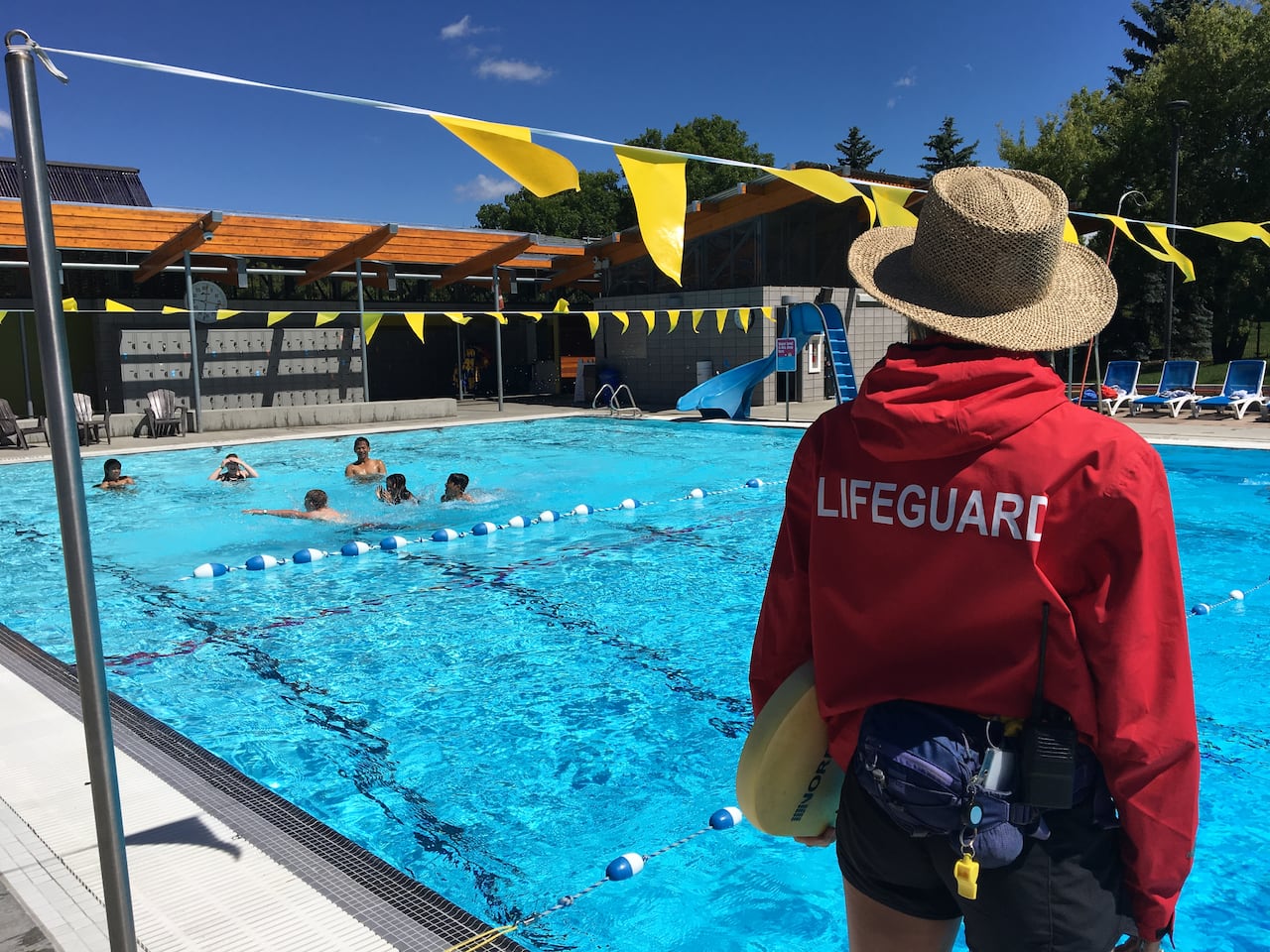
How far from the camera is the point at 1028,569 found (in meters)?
1.35

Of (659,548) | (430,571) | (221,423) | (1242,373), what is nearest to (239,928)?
(430,571)

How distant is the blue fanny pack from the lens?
1.35 metres

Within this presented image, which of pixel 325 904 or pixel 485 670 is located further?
pixel 485 670

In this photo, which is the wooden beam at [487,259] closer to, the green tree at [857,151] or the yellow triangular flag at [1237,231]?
the yellow triangular flag at [1237,231]

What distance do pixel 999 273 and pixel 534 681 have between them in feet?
13.9

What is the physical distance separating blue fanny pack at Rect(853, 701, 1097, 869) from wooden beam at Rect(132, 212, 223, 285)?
16408 mm

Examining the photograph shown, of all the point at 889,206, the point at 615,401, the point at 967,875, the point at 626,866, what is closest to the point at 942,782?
the point at 967,875

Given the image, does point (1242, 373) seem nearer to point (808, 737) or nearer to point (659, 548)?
point (659, 548)

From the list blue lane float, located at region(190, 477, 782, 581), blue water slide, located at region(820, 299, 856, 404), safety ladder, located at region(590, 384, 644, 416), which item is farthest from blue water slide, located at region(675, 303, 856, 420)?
blue lane float, located at region(190, 477, 782, 581)

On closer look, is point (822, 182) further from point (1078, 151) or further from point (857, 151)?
point (857, 151)

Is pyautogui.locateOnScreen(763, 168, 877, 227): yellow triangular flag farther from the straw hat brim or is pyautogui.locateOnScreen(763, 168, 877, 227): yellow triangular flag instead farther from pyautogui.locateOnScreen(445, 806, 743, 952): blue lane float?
the straw hat brim

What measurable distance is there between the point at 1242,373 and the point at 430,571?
15.4m

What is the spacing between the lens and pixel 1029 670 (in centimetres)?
140

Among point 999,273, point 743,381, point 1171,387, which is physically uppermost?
point 999,273
